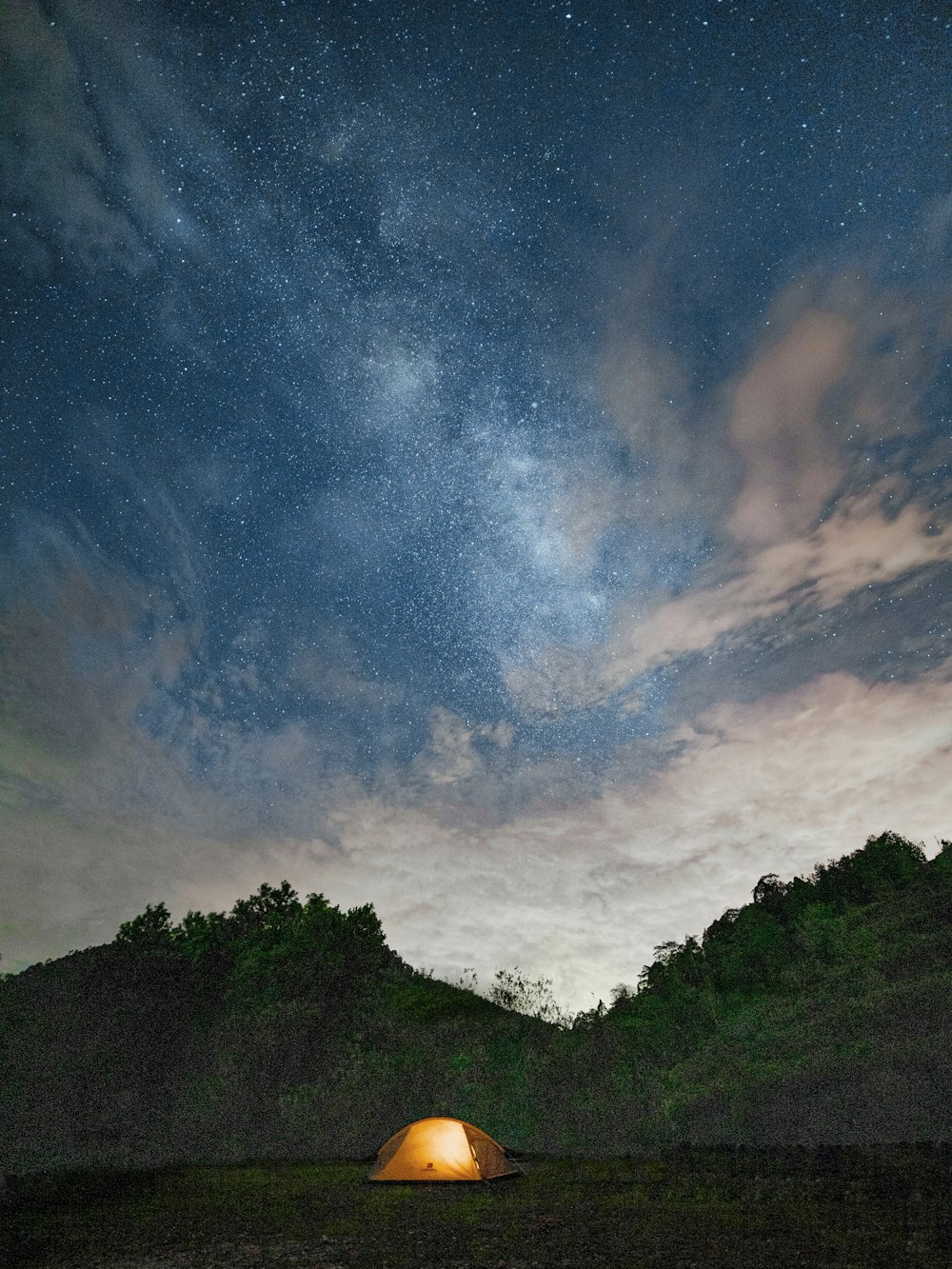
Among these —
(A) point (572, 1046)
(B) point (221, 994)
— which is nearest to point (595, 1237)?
(A) point (572, 1046)

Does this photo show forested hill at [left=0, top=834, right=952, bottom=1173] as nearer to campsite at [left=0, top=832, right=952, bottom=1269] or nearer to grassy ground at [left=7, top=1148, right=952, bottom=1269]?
campsite at [left=0, top=832, right=952, bottom=1269]

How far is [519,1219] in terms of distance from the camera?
14.7 m

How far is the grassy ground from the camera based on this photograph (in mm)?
11461

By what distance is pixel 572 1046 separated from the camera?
51031 mm

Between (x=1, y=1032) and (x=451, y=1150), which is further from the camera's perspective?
(x=1, y=1032)

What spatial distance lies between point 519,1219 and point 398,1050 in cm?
3583

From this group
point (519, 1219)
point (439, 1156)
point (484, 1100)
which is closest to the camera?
point (519, 1219)

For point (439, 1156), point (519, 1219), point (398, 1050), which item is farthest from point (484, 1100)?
point (519, 1219)

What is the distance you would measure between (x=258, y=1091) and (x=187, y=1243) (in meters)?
35.5

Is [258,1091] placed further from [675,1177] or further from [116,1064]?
[675,1177]

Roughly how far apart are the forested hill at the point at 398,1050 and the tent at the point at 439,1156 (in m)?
21.0

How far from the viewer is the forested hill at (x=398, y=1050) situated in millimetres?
34125

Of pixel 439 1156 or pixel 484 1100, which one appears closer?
pixel 439 1156

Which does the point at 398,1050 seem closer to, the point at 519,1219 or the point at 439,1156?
the point at 439,1156
